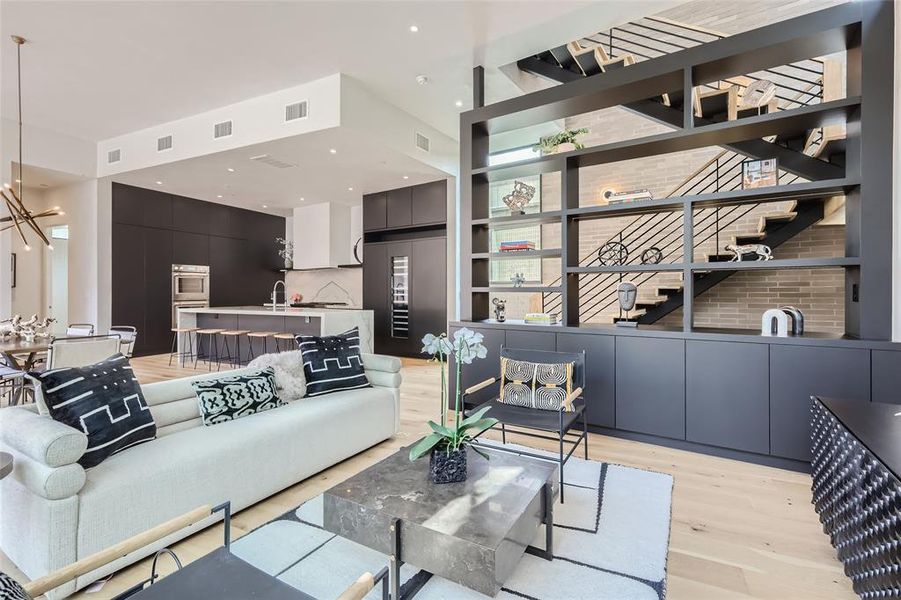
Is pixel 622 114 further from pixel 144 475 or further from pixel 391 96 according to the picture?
pixel 144 475

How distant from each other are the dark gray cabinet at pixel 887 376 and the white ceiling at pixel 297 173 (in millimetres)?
4955

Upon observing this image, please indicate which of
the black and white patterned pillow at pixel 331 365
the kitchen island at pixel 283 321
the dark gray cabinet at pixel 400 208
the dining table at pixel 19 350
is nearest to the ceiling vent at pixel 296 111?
the kitchen island at pixel 283 321

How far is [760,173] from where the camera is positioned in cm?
327

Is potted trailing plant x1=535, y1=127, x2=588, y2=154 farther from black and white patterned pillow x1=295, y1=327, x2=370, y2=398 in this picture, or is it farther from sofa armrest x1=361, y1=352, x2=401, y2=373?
black and white patterned pillow x1=295, y1=327, x2=370, y2=398

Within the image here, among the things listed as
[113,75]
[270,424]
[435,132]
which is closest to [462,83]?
[435,132]

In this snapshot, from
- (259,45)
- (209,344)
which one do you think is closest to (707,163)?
(259,45)

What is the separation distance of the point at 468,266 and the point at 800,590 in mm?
3308

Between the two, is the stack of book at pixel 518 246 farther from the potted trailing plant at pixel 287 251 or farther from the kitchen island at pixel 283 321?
the potted trailing plant at pixel 287 251

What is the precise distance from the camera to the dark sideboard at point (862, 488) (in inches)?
53.6

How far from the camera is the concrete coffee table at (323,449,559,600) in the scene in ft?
4.64

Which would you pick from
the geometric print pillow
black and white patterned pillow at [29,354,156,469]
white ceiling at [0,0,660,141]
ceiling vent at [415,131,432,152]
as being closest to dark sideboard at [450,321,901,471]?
the geometric print pillow

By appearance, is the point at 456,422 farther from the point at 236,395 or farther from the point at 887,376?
the point at 887,376

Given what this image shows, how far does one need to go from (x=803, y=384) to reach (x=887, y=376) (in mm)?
414

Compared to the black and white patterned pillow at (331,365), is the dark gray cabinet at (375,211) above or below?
above
